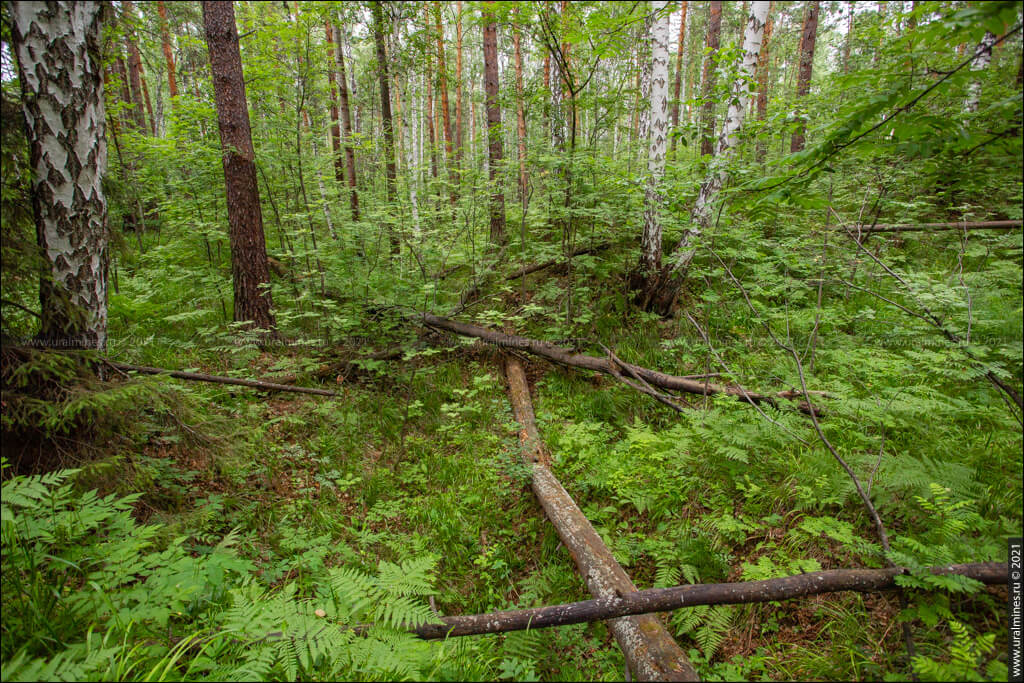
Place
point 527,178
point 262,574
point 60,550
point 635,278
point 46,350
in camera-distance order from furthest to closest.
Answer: point 527,178, point 635,278, point 262,574, point 46,350, point 60,550

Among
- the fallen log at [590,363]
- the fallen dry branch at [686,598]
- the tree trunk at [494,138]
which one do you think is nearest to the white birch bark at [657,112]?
the fallen log at [590,363]

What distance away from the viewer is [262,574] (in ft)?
10.1

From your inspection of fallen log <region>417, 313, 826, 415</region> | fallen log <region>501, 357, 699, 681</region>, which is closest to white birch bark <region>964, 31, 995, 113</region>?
fallen log <region>417, 313, 826, 415</region>

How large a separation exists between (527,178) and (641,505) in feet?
21.5

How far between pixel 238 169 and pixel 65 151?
12.1 ft

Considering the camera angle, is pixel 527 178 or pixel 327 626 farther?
pixel 527 178

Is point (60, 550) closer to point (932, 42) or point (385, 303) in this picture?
point (385, 303)

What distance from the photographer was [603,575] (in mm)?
2826

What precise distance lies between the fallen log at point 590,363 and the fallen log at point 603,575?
128 cm

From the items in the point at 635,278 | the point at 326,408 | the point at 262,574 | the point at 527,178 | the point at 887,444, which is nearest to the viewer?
the point at 262,574

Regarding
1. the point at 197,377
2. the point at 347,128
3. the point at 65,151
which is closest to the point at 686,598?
the point at 197,377

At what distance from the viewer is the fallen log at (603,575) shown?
2.22 metres

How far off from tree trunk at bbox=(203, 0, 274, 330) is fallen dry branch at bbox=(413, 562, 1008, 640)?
5643 mm

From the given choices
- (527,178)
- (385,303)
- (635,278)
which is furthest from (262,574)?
(527,178)
